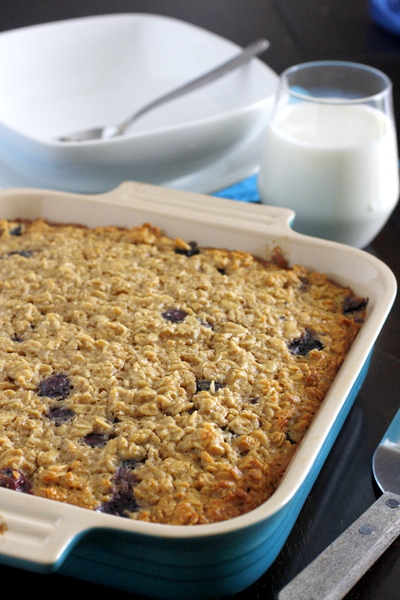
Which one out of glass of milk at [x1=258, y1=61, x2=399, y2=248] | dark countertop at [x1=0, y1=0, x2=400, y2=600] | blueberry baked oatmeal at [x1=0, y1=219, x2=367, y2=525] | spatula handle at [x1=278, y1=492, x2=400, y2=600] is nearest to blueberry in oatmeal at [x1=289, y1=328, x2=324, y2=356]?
blueberry baked oatmeal at [x1=0, y1=219, x2=367, y2=525]

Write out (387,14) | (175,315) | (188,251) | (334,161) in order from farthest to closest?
(387,14), (334,161), (188,251), (175,315)

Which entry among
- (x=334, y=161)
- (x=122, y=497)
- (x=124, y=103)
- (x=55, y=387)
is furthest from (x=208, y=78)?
(x=122, y=497)

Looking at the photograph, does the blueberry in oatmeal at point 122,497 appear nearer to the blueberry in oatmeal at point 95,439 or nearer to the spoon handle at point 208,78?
the blueberry in oatmeal at point 95,439

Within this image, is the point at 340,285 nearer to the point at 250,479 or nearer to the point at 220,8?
the point at 250,479

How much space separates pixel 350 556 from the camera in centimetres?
96

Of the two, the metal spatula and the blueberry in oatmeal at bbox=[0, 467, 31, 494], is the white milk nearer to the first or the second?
the metal spatula

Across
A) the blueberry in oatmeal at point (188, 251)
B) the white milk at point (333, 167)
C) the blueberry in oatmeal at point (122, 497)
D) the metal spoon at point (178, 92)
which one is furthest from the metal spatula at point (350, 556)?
the metal spoon at point (178, 92)

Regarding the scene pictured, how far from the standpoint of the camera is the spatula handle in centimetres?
91

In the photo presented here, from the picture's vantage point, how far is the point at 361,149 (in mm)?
1631

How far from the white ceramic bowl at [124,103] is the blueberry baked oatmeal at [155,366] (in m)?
0.26

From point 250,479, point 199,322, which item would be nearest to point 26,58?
point 199,322

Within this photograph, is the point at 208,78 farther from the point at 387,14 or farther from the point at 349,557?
the point at 349,557

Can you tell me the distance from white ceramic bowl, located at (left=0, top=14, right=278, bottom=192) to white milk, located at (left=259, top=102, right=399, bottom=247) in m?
0.18

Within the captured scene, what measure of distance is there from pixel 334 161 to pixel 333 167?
0.01 metres
